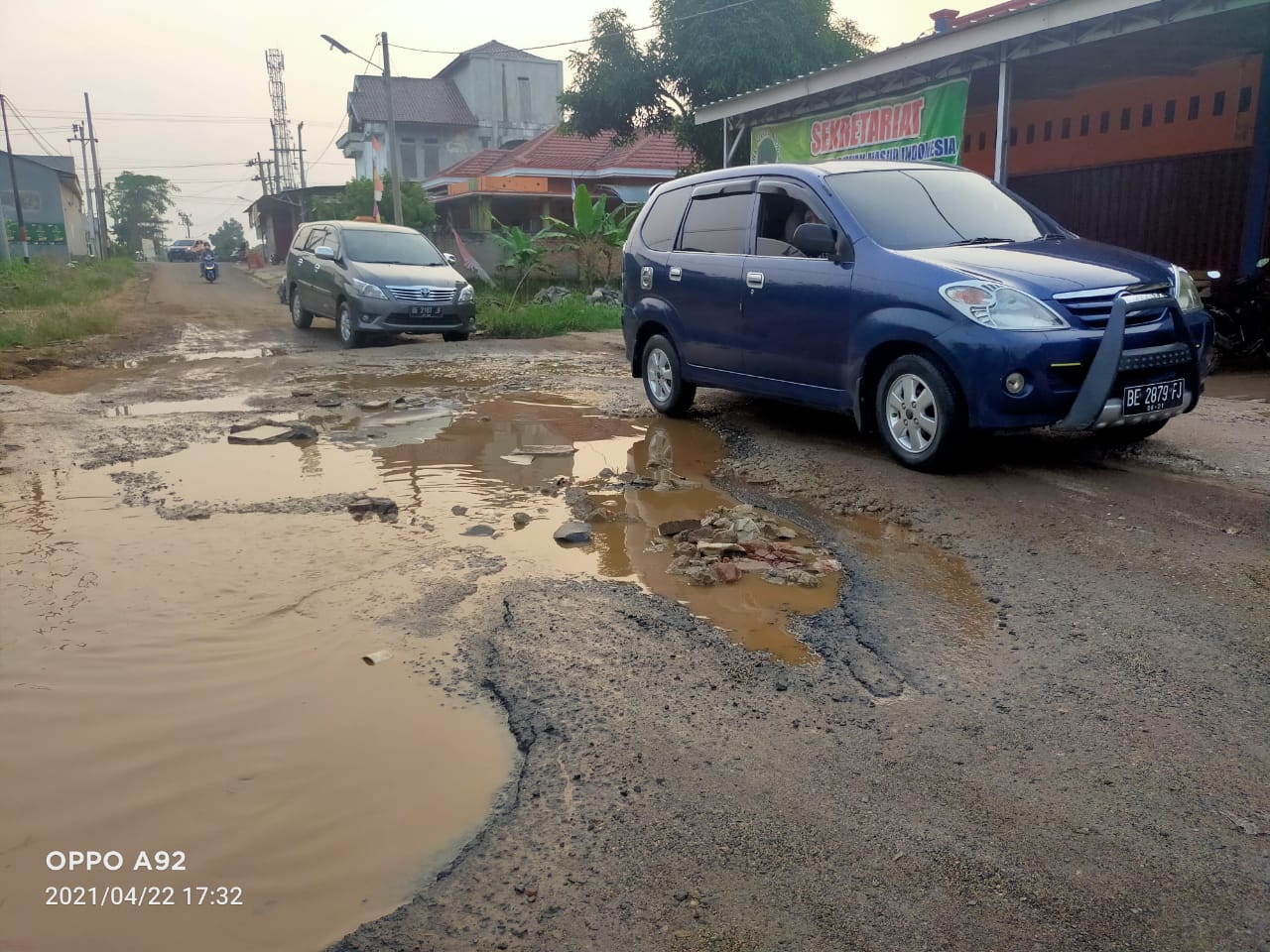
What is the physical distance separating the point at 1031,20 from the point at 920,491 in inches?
277

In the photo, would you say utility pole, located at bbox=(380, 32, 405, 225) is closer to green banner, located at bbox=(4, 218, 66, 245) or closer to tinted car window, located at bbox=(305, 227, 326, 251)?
tinted car window, located at bbox=(305, 227, 326, 251)

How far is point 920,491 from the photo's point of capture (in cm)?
562

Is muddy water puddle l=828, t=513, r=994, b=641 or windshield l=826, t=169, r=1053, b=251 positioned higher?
windshield l=826, t=169, r=1053, b=251

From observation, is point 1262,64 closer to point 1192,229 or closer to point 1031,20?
point 1192,229

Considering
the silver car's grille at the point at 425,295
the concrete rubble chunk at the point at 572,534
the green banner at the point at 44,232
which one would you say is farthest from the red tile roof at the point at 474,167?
the concrete rubble chunk at the point at 572,534

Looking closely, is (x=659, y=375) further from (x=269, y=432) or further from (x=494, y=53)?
(x=494, y=53)

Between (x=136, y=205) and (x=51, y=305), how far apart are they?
83626 mm

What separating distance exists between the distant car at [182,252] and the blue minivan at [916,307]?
70.0 meters

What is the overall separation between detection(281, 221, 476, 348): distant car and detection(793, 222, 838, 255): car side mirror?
9.11 meters

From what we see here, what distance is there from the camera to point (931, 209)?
6.54 m

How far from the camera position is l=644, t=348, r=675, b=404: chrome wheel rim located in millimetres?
8242

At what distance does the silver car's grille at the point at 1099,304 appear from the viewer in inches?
214

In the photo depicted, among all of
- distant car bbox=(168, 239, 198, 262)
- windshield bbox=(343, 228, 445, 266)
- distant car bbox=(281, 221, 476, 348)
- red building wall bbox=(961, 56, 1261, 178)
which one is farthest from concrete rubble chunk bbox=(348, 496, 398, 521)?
distant car bbox=(168, 239, 198, 262)

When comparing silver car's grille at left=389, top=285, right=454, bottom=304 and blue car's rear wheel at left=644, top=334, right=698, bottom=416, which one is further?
silver car's grille at left=389, top=285, right=454, bottom=304
